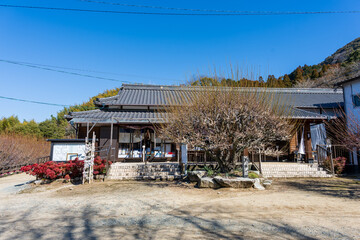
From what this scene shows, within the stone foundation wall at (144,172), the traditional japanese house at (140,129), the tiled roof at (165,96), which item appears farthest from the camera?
the tiled roof at (165,96)

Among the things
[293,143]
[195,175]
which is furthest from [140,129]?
[293,143]

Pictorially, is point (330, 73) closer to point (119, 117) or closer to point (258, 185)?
point (258, 185)

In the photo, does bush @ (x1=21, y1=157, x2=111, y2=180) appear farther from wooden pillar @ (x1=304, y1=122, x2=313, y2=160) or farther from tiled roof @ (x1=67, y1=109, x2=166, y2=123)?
wooden pillar @ (x1=304, y1=122, x2=313, y2=160)

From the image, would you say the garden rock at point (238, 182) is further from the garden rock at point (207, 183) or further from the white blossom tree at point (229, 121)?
the white blossom tree at point (229, 121)

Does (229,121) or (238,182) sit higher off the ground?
(229,121)

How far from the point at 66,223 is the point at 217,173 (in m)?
5.97

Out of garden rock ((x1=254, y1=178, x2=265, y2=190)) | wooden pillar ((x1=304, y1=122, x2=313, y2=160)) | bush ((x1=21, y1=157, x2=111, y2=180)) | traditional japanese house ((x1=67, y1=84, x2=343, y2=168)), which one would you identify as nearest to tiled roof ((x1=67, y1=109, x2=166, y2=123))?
traditional japanese house ((x1=67, y1=84, x2=343, y2=168))

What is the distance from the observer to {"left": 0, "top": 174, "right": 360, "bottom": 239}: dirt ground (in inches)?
152

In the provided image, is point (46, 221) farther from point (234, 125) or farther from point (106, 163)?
point (234, 125)

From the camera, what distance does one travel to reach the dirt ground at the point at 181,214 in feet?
12.7

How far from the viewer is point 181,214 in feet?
16.6

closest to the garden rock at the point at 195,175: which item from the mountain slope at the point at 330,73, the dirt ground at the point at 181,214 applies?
the dirt ground at the point at 181,214

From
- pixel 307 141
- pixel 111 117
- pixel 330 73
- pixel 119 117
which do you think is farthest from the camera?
pixel 330 73

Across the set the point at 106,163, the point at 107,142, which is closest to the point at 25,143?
the point at 107,142
